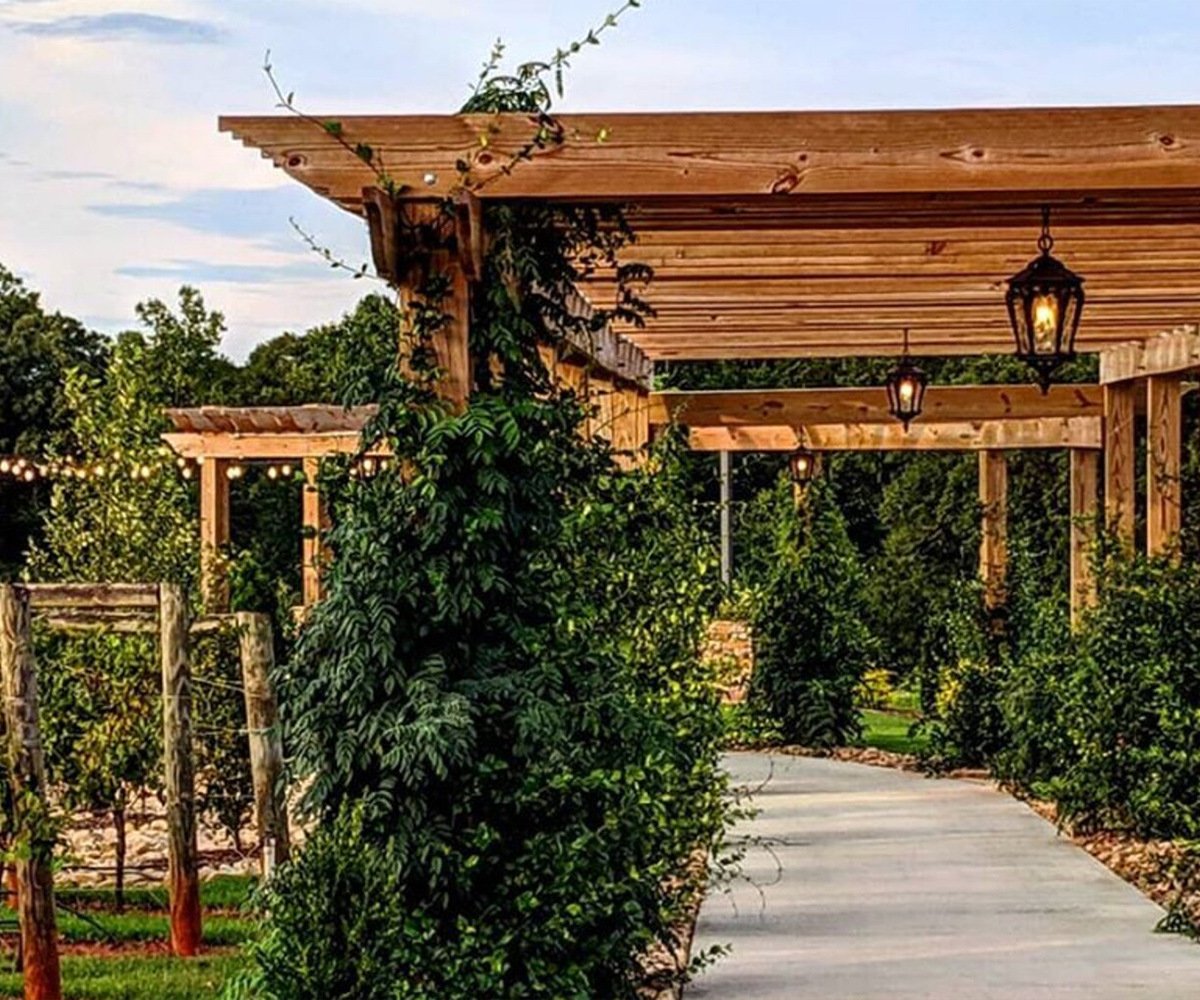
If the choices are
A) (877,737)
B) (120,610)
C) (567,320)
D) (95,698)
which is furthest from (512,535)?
(877,737)

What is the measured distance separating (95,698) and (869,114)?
18.3ft

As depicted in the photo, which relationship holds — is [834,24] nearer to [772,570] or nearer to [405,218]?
[772,570]

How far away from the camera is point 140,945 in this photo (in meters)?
8.64

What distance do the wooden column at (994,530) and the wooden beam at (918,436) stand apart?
1.00ft

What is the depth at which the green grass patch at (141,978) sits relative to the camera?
23.9 ft

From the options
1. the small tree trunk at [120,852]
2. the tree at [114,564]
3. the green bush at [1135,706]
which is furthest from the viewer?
the tree at [114,564]

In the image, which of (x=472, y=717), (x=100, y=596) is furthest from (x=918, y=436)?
(x=472, y=717)

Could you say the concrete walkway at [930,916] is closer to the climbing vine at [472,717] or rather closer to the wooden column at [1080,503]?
the climbing vine at [472,717]

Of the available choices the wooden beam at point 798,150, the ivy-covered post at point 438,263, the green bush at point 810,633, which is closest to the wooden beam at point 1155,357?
the green bush at point 810,633

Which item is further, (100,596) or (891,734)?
(891,734)

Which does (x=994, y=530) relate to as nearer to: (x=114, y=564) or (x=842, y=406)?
(x=842, y=406)

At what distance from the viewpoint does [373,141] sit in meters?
5.90

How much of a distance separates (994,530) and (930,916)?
22.0 ft

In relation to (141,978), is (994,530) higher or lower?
higher
